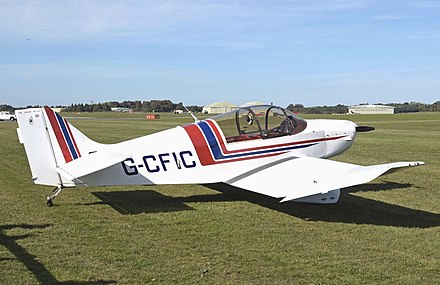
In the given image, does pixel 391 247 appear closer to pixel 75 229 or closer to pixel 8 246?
pixel 75 229

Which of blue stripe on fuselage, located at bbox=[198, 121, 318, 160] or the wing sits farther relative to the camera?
blue stripe on fuselage, located at bbox=[198, 121, 318, 160]

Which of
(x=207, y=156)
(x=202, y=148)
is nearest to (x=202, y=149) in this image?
(x=202, y=148)

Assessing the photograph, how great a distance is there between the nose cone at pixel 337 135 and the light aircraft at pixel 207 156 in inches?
4.8

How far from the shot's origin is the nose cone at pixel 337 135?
10.2m

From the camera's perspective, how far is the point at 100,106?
156125 mm

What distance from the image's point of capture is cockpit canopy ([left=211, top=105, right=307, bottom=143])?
30.6 feet

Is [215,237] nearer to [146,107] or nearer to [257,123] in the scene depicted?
[257,123]

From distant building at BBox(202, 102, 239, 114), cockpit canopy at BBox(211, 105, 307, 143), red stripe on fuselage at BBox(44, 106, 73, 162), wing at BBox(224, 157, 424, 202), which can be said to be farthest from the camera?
distant building at BBox(202, 102, 239, 114)

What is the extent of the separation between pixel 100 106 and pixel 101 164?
152797 millimetres

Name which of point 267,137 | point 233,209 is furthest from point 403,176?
point 233,209

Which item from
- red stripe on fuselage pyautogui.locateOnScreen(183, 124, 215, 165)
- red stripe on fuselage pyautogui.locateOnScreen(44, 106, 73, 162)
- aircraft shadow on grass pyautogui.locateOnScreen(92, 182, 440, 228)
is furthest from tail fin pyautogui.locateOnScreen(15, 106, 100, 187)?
red stripe on fuselage pyautogui.locateOnScreen(183, 124, 215, 165)

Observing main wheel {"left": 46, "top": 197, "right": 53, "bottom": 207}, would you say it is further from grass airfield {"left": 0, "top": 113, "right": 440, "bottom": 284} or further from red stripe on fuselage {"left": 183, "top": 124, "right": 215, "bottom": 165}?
red stripe on fuselage {"left": 183, "top": 124, "right": 215, "bottom": 165}

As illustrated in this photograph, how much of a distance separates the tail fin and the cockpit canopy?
283cm

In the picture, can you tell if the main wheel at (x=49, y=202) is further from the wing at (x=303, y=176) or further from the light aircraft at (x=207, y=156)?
the wing at (x=303, y=176)
